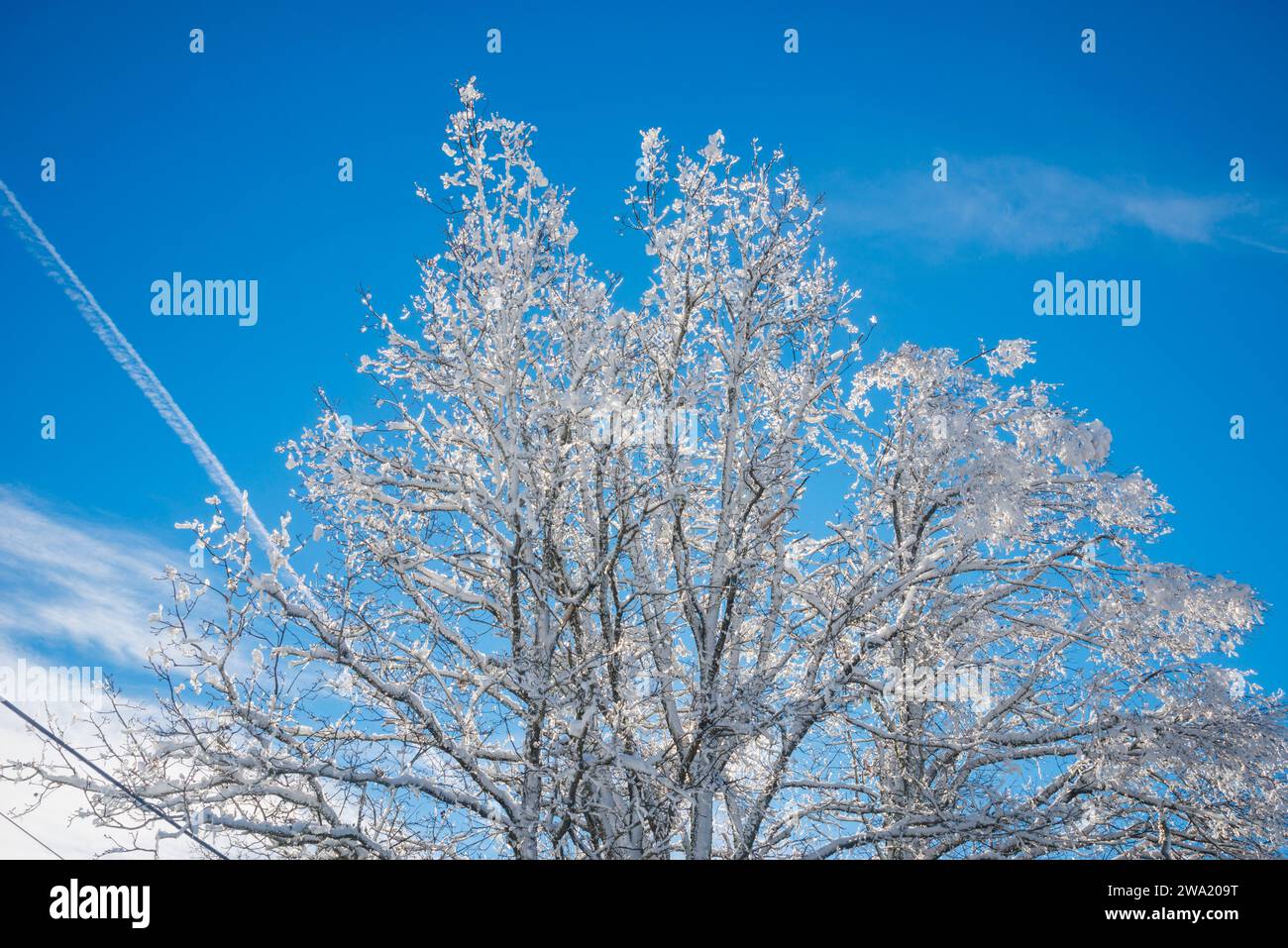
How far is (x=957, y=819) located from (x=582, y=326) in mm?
6561

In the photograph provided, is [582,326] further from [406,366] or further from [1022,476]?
[1022,476]

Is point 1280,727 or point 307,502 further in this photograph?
point 307,502

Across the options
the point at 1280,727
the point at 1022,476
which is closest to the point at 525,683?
the point at 1022,476

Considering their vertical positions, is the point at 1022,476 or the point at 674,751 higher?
the point at 1022,476

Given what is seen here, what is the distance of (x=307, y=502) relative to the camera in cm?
1189

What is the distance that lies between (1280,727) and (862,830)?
4223 mm
